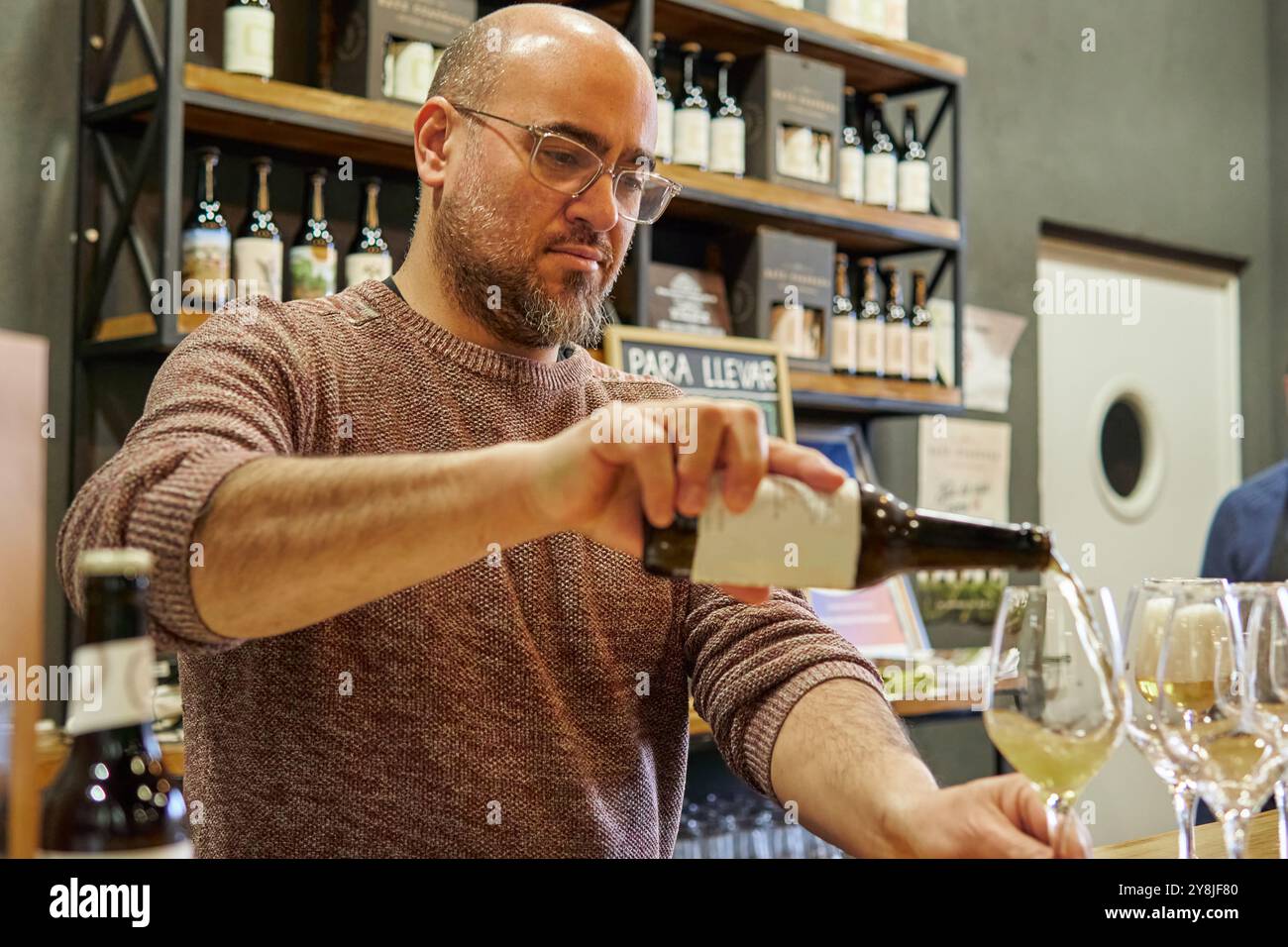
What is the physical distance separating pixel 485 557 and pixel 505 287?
298mm

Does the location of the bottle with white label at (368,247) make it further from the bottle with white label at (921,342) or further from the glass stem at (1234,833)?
the glass stem at (1234,833)

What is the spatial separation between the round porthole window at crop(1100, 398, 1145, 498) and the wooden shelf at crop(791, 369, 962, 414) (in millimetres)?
1155

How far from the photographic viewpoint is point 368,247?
2445 millimetres

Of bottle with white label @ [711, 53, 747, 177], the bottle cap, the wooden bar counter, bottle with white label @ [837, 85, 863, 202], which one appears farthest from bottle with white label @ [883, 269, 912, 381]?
the bottle cap

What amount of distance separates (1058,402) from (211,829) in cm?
326

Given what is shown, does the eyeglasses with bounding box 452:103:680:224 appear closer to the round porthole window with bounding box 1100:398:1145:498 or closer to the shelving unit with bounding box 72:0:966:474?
the shelving unit with bounding box 72:0:966:474

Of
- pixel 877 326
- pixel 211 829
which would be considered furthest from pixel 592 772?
pixel 877 326

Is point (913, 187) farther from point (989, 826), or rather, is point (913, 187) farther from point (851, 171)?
point (989, 826)

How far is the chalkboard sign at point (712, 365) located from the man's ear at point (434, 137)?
0.98 meters

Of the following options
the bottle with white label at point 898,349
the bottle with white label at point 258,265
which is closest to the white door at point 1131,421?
the bottle with white label at point 898,349

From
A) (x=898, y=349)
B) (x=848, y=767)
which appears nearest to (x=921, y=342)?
(x=898, y=349)

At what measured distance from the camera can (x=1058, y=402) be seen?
409cm

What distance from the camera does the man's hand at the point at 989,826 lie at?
0.90 meters
